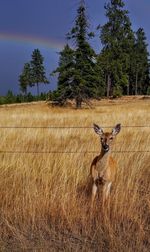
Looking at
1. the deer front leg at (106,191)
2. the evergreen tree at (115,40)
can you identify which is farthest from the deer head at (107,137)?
the evergreen tree at (115,40)

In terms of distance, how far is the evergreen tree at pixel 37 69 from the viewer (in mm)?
95000

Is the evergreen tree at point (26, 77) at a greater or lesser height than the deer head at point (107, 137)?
greater

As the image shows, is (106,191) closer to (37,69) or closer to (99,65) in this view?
(99,65)

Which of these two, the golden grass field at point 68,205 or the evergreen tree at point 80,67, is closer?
the golden grass field at point 68,205

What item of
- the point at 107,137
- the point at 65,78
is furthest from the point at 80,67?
the point at 107,137

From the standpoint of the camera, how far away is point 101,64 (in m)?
57.5

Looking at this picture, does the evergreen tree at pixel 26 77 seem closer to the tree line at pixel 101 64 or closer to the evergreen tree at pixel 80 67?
the tree line at pixel 101 64

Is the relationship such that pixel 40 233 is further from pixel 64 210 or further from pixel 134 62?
pixel 134 62

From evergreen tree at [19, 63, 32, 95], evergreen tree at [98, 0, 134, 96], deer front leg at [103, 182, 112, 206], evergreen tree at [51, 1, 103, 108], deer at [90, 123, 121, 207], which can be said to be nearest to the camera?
deer front leg at [103, 182, 112, 206]

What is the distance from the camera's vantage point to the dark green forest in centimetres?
3903

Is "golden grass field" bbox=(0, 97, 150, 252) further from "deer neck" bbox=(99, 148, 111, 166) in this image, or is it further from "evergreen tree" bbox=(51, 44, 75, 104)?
"evergreen tree" bbox=(51, 44, 75, 104)

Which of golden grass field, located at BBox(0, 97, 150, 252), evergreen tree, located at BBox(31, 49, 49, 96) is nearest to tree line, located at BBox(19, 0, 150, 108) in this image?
evergreen tree, located at BBox(31, 49, 49, 96)

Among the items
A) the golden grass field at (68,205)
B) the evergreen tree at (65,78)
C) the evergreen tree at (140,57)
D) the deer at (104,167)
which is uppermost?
the evergreen tree at (140,57)

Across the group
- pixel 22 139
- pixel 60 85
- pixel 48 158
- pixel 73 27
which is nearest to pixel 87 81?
pixel 60 85
